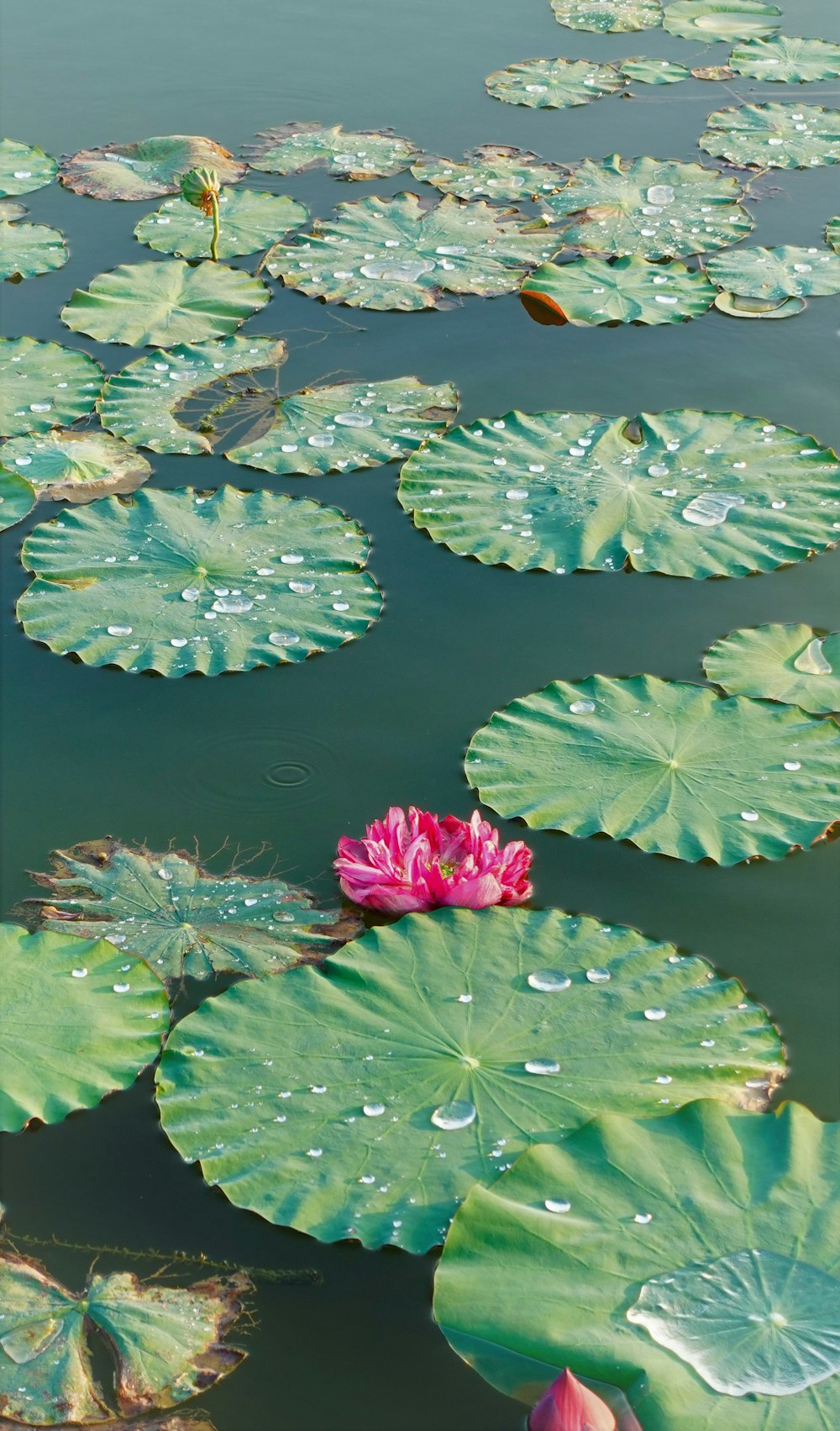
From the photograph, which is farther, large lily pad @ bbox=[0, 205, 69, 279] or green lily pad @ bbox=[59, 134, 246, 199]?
green lily pad @ bbox=[59, 134, 246, 199]

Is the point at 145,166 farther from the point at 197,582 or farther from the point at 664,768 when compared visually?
the point at 664,768

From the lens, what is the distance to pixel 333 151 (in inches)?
242

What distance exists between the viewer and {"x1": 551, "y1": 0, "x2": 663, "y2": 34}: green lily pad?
7465 mm

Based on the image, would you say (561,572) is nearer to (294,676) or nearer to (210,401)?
(294,676)

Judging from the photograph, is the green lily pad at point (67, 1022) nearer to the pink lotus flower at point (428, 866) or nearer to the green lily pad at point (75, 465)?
the pink lotus flower at point (428, 866)

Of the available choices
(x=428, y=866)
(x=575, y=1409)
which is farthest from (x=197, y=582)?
(x=575, y=1409)

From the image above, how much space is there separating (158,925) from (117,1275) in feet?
2.44

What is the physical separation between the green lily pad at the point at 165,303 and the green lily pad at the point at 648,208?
4.50 feet

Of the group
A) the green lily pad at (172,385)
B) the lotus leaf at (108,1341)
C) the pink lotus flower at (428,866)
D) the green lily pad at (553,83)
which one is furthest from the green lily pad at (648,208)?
the lotus leaf at (108,1341)

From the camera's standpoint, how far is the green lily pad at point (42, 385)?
4.27m

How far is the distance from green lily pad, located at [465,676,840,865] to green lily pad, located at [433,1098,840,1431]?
0.79m

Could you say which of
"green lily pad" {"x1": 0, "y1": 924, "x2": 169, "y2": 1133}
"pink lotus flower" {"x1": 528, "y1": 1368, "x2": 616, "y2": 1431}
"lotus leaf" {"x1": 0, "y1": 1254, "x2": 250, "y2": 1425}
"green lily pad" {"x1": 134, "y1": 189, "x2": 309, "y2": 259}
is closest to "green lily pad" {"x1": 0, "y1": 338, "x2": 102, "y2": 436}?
"green lily pad" {"x1": 134, "y1": 189, "x2": 309, "y2": 259}

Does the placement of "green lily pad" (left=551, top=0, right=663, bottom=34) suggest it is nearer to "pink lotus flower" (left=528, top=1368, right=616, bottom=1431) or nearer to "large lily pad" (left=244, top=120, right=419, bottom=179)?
"large lily pad" (left=244, top=120, right=419, bottom=179)

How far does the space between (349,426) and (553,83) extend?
3.46 m
